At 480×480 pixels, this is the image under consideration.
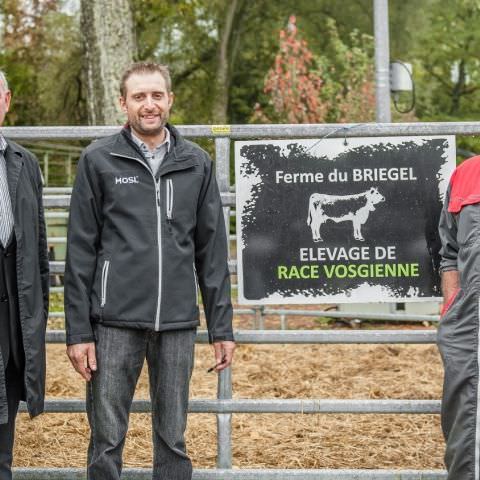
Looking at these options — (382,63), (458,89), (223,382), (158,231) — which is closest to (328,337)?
(223,382)

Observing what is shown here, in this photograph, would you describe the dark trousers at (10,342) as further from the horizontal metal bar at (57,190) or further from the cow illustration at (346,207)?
the horizontal metal bar at (57,190)

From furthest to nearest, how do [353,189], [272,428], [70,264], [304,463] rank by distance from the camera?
[272,428], [304,463], [353,189], [70,264]

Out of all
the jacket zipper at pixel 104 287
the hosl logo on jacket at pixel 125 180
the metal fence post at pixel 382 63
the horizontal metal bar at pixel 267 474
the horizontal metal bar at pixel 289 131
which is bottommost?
the horizontal metal bar at pixel 267 474

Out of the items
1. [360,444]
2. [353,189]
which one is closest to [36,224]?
[353,189]

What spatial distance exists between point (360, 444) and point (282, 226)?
5.96 ft

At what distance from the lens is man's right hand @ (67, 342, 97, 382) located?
357 centimetres

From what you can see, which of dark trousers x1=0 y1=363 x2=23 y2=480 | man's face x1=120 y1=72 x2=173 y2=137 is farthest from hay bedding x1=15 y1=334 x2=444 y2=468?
man's face x1=120 y1=72 x2=173 y2=137

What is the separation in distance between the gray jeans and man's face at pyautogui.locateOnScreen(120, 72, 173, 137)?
0.83 m

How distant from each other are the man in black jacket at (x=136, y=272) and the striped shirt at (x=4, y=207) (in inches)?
9.7

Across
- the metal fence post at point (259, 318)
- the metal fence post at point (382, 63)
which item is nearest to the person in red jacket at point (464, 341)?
the metal fence post at point (382, 63)

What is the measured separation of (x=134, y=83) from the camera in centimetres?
367

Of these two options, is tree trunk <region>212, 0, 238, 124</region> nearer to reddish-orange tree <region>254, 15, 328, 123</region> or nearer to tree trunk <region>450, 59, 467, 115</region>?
tree trunk <region>450, 59, 467, 115</region>

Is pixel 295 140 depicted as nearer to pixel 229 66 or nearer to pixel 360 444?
pixel 360 444

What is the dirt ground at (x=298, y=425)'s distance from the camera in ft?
16.9
